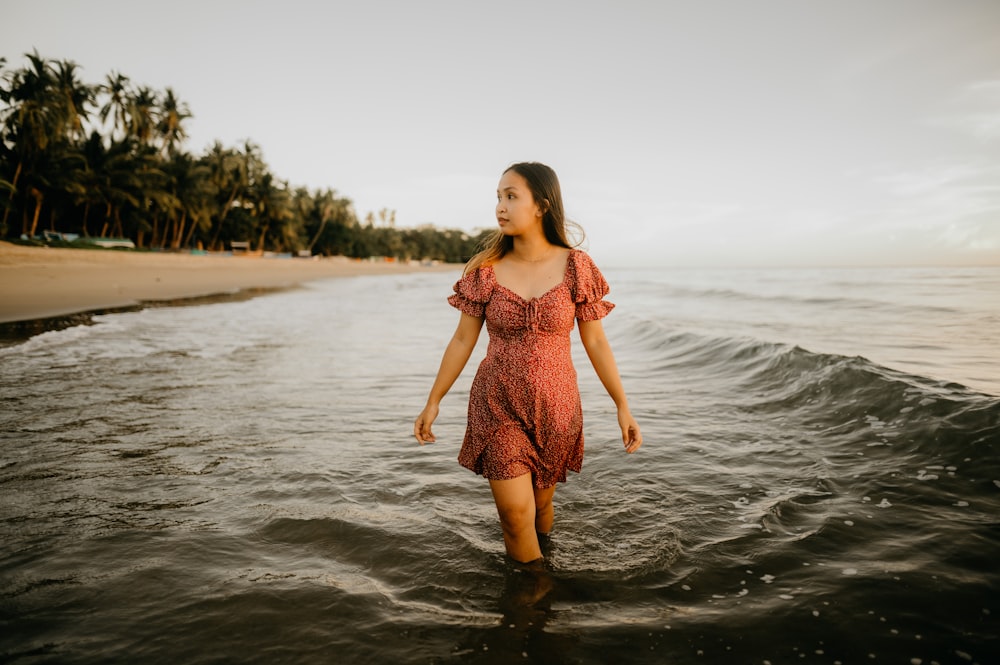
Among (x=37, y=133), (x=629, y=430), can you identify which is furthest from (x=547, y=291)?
(x=37, y=133)

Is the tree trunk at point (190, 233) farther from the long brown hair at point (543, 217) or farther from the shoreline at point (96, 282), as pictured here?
the long brown hair at point (543, 217)

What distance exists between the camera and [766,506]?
3.62 meters

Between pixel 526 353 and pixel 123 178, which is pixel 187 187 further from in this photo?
pixel 526 353

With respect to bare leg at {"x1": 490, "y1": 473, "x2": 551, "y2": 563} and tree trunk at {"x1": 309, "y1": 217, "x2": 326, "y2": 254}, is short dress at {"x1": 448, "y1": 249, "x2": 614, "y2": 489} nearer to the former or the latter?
bare leg at {"x1": 490, "y1": 473, "x2": 551, "y2": 563}

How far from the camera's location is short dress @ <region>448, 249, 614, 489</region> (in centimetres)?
278

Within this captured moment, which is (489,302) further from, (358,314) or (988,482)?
(358,314)

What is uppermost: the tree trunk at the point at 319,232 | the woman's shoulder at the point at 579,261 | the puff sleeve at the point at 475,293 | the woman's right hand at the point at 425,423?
the tree trunk at the point at 319,232

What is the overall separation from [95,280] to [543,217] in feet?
83.9

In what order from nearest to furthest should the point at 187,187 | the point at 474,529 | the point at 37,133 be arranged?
the point at 474,529, the point at 37,133, the point at 187,187

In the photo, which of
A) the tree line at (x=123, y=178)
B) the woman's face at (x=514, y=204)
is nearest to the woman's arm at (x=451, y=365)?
the woman's face at (x=514, y=204)

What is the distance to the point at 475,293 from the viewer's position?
9.58 ft

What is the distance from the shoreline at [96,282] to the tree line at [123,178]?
29.3 feet

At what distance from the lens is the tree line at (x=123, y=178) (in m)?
39.5

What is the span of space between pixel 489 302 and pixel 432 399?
59 centimetres
